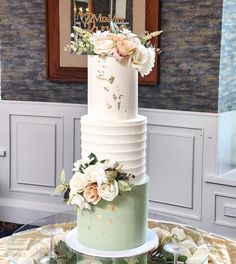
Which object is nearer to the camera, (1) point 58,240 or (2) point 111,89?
(2) point 111,89

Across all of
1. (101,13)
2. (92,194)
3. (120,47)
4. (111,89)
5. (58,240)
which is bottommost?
(58,240)

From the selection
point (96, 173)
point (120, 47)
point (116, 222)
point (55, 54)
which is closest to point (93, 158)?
point (96, 173)

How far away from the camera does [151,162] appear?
364 centimetres

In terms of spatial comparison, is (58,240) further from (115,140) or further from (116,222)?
(115,140)

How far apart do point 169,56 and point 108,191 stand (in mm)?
2067

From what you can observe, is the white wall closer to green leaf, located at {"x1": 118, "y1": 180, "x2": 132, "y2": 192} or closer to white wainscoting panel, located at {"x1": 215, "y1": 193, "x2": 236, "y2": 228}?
white wainscoting panel, located at {"x1": 215, "y1": 193, "x2": 236, "y2": 228}

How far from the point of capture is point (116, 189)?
63.0 inches

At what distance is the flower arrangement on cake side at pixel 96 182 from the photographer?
1.60 m

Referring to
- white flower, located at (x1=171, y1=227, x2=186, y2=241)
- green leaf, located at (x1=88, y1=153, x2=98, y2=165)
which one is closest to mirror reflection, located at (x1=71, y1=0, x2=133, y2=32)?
white flower, located at (x1=171, y1=227, x2=186, y2=241)

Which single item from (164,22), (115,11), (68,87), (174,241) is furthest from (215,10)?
(174,241)

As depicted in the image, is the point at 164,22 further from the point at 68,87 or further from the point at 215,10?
the point at 68,87

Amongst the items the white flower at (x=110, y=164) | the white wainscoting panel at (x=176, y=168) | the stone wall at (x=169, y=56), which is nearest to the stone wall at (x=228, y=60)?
the stone wall at (x=169, y=56)

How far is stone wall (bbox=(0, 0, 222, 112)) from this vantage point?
334cm

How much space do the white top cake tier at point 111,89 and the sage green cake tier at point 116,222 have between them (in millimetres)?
266
